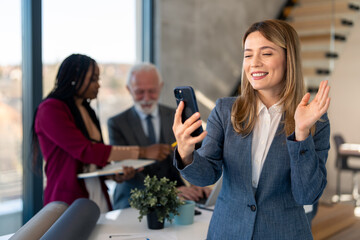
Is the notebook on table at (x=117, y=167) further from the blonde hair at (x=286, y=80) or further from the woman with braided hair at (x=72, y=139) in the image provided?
the blonde hair at (x=286, y=80)

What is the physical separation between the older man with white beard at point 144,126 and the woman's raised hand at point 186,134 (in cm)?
133

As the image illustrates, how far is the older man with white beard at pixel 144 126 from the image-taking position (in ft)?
9.11

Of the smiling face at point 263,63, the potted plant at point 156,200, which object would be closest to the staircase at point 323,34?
the potted plant at point 156,200

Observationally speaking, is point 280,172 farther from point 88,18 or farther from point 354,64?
point 354,64

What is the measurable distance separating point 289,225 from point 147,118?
5.62 feet

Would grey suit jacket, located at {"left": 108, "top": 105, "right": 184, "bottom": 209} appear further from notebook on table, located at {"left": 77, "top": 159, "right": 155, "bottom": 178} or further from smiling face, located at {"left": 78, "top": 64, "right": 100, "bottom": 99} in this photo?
smiling face, located at {"left": 78, "top": 64, "right": 100, "bottom": 99}

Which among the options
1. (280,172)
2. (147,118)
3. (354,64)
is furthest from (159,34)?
(354,64)

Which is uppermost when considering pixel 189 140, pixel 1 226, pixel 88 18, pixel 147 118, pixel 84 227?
pixel 88 18

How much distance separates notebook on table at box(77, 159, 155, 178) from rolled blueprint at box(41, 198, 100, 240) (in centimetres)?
46

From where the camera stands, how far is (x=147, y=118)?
299cm

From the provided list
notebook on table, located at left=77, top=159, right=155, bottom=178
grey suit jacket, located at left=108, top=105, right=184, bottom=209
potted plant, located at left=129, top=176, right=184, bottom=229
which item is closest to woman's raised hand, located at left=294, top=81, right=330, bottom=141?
potted plant, located at left=129, top=176, right=184, bottom=229

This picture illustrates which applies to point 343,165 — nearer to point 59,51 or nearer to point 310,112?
point 59,51

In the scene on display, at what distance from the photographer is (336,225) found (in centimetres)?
260

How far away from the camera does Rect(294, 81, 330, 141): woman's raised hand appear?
129 centimetres
